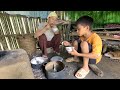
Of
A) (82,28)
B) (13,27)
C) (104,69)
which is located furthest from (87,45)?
(13,27)

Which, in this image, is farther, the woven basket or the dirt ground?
the woven basket

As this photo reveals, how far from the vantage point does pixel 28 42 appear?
163 inches

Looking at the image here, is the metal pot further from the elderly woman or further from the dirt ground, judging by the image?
the elderly woman

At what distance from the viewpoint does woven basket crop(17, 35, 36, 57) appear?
412 centimetres

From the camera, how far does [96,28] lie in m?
4.98

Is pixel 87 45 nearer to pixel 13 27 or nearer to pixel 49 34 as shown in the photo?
pixel 49 34

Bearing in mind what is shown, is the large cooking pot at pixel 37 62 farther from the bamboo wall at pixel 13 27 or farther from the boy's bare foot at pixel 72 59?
the bamboo wall at pixel 13 27

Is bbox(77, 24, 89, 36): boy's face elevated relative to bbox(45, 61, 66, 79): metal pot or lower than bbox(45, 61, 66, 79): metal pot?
elevated

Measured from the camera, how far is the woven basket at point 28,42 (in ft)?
13.5

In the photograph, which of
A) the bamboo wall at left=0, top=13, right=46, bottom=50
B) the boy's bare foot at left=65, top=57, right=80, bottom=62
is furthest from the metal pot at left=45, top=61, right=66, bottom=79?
the bamboo wall at left=0, top=13, right=46, bottom=50

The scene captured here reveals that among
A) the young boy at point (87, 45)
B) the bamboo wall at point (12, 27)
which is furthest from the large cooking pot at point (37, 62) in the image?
the bamboo wall at point (12, 27)
